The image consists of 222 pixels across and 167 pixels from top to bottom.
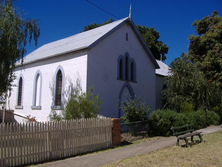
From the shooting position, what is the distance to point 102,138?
9.55m

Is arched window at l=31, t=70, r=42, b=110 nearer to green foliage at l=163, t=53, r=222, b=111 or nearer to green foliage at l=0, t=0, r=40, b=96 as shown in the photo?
green foliage at l=0, t=0, r=40, b=96

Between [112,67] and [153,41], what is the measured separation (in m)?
25.5

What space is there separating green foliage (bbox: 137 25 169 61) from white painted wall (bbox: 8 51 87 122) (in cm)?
2493

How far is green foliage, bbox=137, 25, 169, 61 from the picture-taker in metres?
38.7

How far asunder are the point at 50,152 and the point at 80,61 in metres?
7.14

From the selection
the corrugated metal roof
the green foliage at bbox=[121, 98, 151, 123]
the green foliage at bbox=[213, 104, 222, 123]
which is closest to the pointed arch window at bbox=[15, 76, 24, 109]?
the corrugated metal roof

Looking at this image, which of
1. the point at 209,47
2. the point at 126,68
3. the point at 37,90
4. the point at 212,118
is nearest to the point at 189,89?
the point at 212,118

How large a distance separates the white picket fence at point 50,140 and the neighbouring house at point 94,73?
451cm

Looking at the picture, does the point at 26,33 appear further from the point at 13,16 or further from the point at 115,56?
the point at 115,56

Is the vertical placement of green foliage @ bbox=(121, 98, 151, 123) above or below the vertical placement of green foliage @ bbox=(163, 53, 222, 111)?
below

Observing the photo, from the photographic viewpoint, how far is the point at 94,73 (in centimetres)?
1390

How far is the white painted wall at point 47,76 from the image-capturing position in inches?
547

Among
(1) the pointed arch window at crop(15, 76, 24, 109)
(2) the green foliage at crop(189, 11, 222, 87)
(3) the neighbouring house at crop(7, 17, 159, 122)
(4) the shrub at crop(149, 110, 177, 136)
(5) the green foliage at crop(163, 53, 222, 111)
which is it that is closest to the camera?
(4) the shrub at crop(149, 110, 177, 136)

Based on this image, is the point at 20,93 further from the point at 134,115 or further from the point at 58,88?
the point at 134,115
